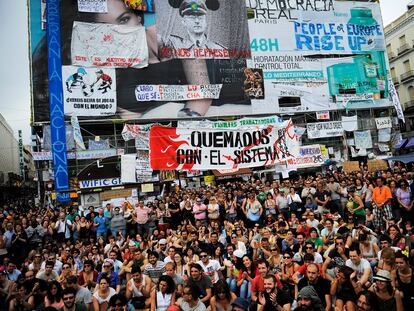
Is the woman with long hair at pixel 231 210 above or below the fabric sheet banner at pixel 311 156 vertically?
below

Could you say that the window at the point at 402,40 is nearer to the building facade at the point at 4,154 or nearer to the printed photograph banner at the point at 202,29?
the printed photograph banner at the point at 202,29

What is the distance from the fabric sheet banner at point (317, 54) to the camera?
2183 cm

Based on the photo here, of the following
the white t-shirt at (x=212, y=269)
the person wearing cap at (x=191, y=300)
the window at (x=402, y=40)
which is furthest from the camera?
the window at (x=402, y=40)

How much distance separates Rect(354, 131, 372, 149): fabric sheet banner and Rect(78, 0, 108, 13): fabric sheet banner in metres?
16.7

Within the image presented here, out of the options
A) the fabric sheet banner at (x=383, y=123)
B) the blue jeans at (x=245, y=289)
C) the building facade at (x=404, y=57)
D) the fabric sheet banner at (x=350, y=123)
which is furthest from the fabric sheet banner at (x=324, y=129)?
the blue jeans at (x=245, y=289)

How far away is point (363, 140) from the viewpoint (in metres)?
Result: 23.1

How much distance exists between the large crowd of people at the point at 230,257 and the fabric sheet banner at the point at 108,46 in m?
9.88

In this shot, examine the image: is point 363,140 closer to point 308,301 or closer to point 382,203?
point 382,203

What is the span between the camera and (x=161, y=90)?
19.5 meters

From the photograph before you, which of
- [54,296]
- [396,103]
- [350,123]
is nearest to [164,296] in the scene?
[54,296]

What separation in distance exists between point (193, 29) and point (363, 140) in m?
12.7

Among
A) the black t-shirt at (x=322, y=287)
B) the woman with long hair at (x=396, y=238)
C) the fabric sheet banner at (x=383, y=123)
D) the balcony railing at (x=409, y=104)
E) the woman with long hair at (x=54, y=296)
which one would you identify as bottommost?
the black t-shirt at (x=322, y=287)

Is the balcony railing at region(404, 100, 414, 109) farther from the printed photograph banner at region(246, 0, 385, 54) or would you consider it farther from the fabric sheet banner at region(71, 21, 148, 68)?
the fabric sheet banner at region(71, 21, 148, 68)

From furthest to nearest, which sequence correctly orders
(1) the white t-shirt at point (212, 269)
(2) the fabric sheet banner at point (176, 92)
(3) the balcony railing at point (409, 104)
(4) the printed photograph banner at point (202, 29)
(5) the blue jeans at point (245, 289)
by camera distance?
(3) the balcony railing at point (409, 104)
(4) the printed photograph banner at point (202, 29)
(2) the fabric sheet banner at point (176, 92)
(1) the white t-shirt at point (212, 269)
(5) the blue jeans at point (245, 289)
